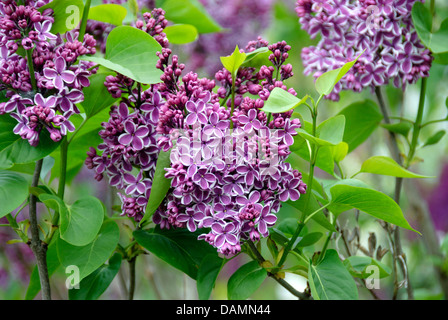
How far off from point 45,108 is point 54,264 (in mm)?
281

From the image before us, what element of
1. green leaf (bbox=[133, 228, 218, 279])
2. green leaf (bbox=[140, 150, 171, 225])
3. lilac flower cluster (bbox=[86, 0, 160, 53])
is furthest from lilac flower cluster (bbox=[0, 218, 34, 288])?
green leaf (bbox=[140, 150, 171, 225])

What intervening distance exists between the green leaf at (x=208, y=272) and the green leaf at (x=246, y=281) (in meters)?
0.02

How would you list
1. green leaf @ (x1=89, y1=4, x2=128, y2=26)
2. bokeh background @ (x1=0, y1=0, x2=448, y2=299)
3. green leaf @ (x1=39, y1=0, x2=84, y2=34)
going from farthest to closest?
bokeh background @ (x1=0, y1=0, x2=448, y2=299), green leaf @ (x1=89, y1=4, x2=128, y2=26), green leaf @ (x1=39, y1=0, x2=84, y2=34)

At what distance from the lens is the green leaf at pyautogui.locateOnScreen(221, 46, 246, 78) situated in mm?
606

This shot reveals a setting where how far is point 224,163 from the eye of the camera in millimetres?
562

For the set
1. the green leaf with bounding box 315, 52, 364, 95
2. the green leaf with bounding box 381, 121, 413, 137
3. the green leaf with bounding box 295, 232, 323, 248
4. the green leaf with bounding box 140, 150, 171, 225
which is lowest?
the green leaf with bounding box 295, 232, 323, 248

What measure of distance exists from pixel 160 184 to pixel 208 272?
0.15 metres

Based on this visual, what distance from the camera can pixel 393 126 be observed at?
0.92 m

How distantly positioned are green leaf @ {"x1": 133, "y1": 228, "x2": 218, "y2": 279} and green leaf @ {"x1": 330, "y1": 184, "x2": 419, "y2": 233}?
0.18 metres

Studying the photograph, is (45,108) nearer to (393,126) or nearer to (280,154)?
(280,154)

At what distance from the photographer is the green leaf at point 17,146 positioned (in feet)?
2.01

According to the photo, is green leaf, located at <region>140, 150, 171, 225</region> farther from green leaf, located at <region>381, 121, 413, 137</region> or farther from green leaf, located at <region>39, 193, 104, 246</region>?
green leaf, located at <region>381, 121, 413, 137</region>

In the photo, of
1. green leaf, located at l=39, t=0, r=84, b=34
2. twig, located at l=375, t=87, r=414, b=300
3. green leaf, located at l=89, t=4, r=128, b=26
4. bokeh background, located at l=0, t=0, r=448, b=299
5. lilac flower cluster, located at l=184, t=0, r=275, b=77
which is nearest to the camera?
green leaf, located at l=39, t=0, r=84, b=34
